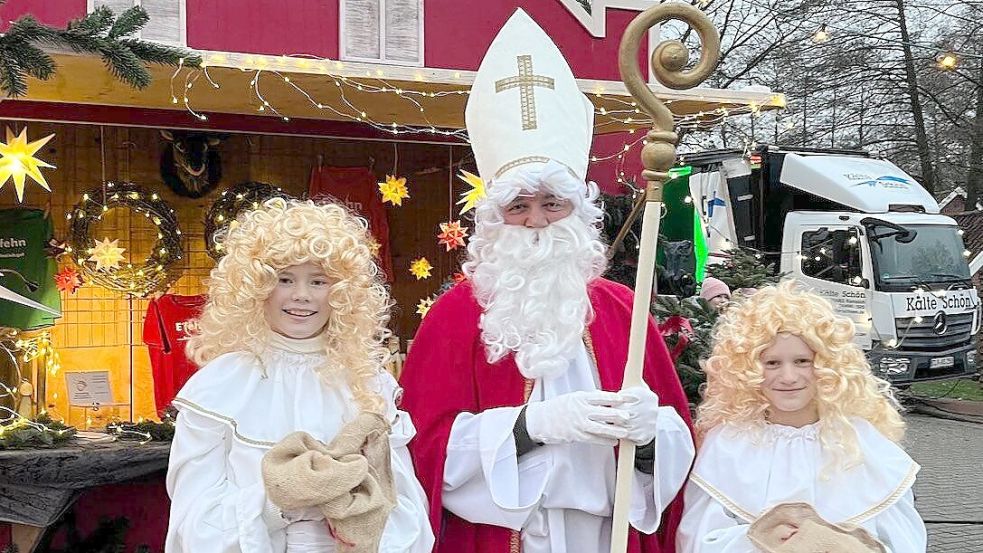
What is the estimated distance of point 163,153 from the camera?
795 cm

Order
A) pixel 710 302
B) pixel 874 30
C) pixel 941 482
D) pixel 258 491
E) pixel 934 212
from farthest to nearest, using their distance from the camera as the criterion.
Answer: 1. pixel 874 30
2. pixel 934 212
3. pixel 941 482
4. pixel 710 302
5. pixel 258 491

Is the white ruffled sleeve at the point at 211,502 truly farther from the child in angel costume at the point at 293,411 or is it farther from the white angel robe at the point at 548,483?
the white angel robe at the point at 548,483

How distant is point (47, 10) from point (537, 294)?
5.07m

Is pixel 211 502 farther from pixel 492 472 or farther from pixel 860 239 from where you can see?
pixel 860 239

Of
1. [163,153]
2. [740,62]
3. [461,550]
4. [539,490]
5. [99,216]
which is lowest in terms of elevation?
[461,550]

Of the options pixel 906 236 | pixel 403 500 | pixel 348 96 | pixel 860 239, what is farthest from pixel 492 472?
pixel 906 236

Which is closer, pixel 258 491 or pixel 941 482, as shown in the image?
pixel 258 491

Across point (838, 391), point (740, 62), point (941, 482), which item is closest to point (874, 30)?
point (740, 62)

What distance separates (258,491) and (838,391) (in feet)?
5.24

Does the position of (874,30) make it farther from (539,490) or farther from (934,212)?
(539,490)

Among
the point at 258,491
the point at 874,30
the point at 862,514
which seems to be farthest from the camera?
the point at 874,30

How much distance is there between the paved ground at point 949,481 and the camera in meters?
7.52

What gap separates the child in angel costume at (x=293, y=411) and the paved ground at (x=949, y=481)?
5791 mm

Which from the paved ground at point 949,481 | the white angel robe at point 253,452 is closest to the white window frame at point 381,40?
the white angel robe at point 253,452
